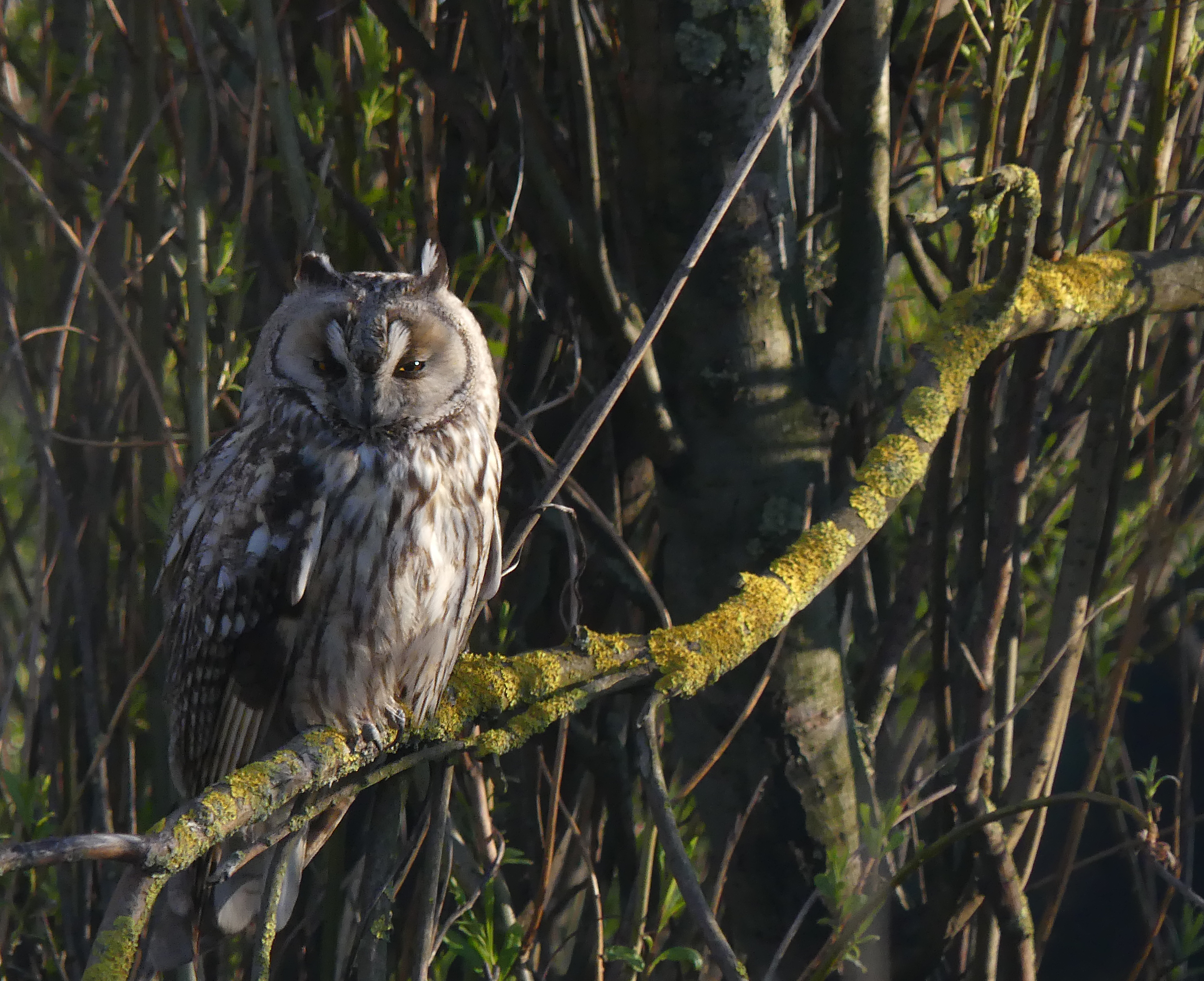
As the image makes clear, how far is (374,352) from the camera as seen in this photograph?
1793 mm

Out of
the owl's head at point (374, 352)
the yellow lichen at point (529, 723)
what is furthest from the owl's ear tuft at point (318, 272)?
the yellow lichen at point (529, 723)

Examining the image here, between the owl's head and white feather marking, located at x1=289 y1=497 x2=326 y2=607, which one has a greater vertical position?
the owl's head

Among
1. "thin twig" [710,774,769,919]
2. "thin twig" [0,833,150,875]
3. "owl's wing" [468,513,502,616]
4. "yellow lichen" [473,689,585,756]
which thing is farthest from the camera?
"owl's wing" [468,513,502,616]

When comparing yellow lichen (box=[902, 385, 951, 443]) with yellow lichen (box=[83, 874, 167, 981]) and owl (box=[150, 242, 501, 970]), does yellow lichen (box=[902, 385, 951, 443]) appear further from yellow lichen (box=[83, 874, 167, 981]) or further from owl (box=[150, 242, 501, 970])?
yellow lichen (box=[83, 874, 167, 981])

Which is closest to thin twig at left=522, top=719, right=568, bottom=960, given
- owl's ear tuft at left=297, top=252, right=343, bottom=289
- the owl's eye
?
the owl's eye

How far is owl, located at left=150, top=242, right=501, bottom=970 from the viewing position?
1803mm

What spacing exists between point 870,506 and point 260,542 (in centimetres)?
94

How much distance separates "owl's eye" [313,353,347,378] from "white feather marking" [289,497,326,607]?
0.67ft

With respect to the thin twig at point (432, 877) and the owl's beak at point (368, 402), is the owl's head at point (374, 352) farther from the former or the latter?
the thin twig at point (432, 877)

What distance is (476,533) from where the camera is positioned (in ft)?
6.37

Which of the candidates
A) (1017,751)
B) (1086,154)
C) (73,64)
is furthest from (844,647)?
(73,64)

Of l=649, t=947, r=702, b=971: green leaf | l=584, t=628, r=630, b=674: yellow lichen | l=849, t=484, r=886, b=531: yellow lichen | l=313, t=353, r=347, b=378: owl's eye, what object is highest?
l=313, t=353, r=347, b=378: owl's eye

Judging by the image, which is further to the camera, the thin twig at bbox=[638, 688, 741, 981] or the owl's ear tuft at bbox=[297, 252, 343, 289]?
the owl's ear tuft at bbox=[297, 252, 343, 289]

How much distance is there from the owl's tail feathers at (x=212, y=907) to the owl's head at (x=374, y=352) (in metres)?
0.67
